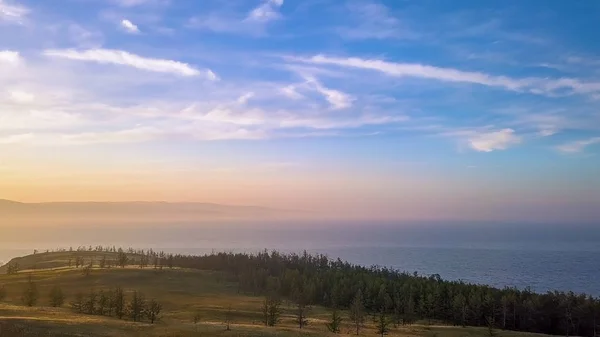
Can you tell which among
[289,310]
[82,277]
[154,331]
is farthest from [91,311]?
[82,277]

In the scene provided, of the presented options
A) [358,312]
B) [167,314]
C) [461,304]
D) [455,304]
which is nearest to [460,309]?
[461,304]

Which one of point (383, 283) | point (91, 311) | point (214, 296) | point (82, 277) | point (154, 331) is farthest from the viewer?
point (82, 277)

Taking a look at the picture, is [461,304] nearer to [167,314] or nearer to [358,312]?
[358,312]

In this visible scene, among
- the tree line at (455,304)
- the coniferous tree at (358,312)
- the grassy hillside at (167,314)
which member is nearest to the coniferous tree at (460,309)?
the tree line at (455,304)

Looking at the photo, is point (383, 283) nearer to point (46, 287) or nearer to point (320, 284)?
point (320, 284)

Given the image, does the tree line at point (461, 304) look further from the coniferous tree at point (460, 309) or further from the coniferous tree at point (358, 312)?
the coniferous tree at point (358, 312)

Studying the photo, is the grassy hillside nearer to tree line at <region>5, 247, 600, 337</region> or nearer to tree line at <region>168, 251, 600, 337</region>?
tree line at <region>5, 247, 600, 337</region>
